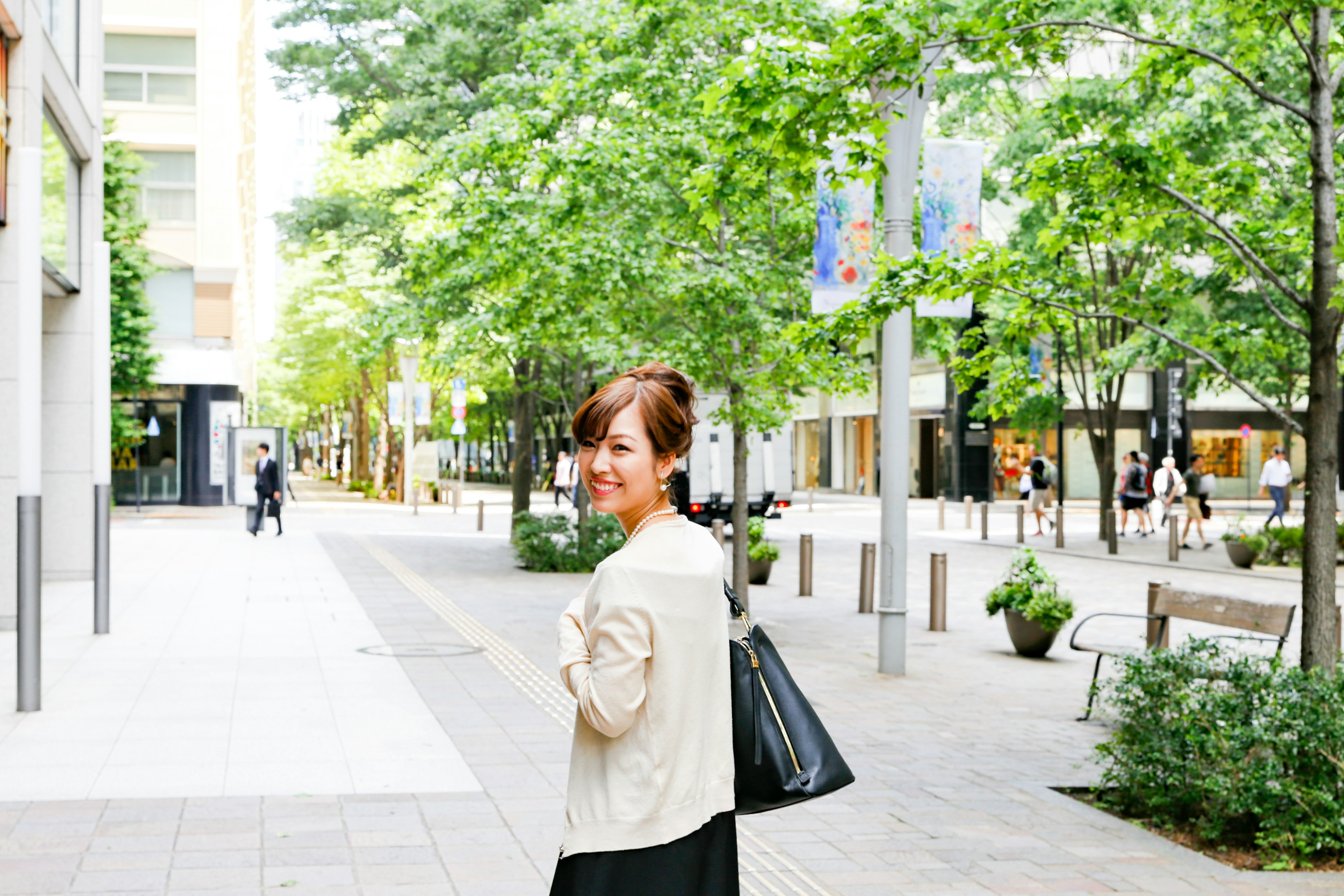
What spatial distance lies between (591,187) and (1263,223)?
784 cm

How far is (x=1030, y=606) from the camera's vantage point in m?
12.1

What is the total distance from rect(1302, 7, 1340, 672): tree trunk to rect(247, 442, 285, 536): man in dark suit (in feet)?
73.0

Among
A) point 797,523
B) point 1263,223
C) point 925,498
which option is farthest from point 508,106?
point 925,498

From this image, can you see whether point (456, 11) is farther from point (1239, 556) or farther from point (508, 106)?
point (1239, 556)

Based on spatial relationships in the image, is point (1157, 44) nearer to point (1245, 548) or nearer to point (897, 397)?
point (897, 397)

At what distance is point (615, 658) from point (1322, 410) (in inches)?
199

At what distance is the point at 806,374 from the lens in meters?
12.8

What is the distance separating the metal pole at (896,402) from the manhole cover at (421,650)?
3.39 metres

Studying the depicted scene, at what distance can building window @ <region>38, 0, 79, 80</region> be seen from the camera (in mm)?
14922

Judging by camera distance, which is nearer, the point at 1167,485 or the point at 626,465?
the point at 626,465

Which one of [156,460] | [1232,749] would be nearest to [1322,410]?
[1232,749]

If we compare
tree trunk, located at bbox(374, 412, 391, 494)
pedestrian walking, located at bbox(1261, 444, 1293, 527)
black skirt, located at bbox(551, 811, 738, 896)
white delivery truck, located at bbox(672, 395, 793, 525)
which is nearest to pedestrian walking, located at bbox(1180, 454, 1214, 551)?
pedestrian walking, located at bbox(1261, 444, 1293, 527)

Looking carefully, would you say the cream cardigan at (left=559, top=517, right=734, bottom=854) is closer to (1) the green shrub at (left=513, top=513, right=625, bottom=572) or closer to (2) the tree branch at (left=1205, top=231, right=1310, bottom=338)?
(2) the tree branch at (left=1205, top=231, right=1310, bottom=338)

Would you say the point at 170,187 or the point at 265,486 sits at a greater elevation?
the point at 170,187
